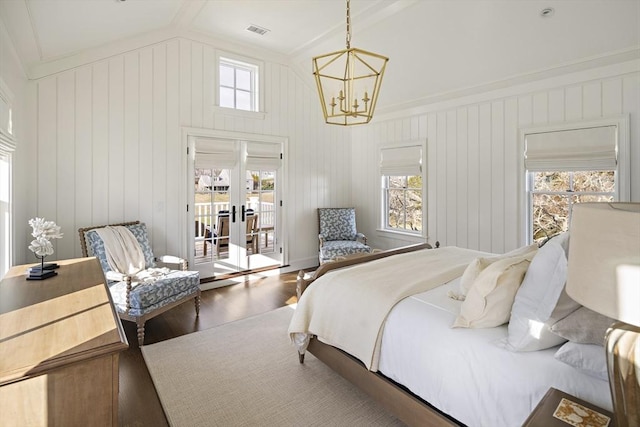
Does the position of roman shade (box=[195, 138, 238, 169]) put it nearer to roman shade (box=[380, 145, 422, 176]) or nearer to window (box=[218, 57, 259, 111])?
window (box=[218, 57, 259, 111])

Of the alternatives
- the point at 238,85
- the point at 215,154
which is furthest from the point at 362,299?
the point at 238,85

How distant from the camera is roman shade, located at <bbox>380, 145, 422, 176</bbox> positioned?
5.20m

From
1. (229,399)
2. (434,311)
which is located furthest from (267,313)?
(434,311)

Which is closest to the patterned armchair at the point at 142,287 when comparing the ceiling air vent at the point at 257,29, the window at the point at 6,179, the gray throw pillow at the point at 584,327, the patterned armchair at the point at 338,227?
the window at the point at 6,179

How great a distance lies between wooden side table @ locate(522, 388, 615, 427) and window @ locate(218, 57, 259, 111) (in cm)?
481

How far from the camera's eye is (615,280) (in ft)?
2.53

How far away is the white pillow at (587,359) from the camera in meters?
1.27

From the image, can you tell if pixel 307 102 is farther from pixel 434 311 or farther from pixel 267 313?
pixel 434 311

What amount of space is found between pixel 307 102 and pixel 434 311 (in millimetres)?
4633

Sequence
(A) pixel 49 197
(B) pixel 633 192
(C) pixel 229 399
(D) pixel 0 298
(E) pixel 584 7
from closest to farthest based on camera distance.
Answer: (D) pixel 0 298 < (C) pixel 229 399 < (E) pixel 584 7 < (B) pixel 633 192 < (A) pixel 49 197

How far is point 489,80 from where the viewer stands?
4176mm

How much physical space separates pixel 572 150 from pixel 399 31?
2431 millimetres

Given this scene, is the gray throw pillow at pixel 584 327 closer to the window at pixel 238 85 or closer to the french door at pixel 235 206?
the french door at pixel 235 206

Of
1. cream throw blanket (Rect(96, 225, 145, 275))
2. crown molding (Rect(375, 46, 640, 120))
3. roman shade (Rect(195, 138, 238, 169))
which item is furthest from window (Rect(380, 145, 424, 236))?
cream throw blanket (Rect(96, 225, 145, 275))
